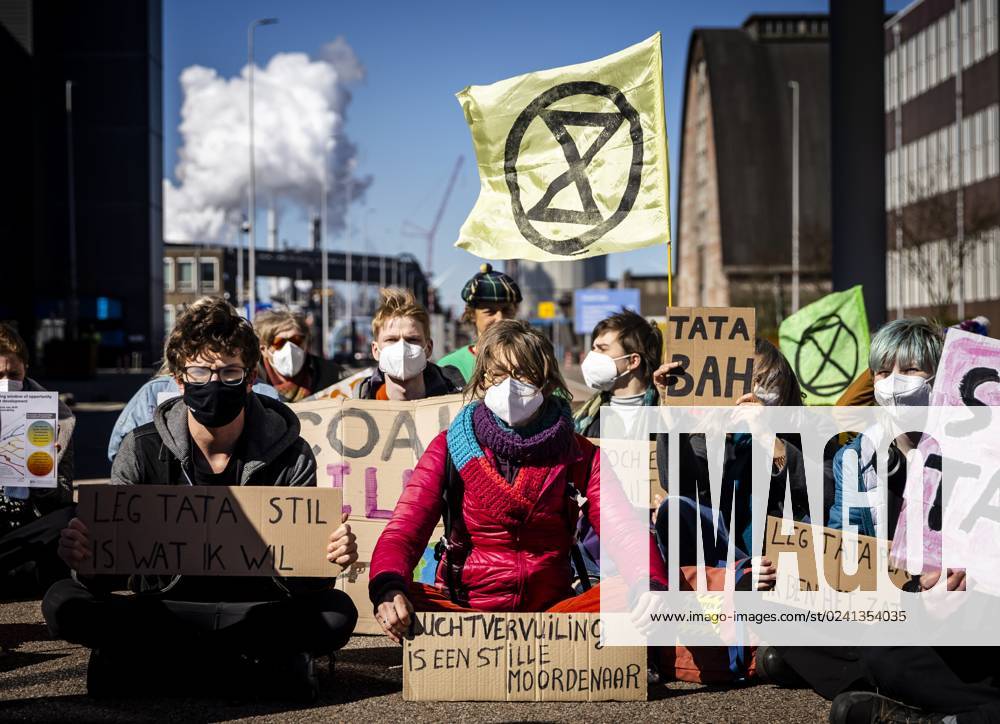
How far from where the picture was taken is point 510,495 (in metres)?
4.63

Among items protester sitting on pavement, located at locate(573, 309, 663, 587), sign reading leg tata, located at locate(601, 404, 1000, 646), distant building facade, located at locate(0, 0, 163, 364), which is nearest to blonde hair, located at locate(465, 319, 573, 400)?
sign reading leg tata, located at locate(601, 404, 1000, 646)

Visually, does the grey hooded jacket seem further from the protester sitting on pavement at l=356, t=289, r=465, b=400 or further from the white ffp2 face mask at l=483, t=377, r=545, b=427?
the protester sitting on pavement at l=356, t=289, r=465, b=400

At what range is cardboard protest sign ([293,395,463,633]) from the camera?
6258 millimetres

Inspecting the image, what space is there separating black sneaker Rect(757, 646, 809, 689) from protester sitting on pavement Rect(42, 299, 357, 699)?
1664 millimetres

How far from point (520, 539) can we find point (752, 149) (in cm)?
7618

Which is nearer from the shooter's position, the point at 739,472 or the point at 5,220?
the point at 739,472

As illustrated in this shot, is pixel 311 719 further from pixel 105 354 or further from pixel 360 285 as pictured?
pixel 360 285

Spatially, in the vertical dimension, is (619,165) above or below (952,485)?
above

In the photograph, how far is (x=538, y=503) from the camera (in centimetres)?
466

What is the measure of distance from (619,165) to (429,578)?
2.26 metres

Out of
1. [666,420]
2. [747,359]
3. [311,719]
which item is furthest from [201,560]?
[747,359]

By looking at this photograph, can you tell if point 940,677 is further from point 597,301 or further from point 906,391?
point 597,301

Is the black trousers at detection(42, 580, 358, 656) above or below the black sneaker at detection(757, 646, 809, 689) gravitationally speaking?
above

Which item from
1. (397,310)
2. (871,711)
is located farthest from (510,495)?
(397,310)
